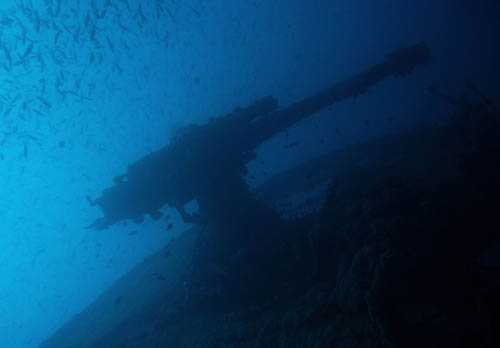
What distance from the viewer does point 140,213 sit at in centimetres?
1049

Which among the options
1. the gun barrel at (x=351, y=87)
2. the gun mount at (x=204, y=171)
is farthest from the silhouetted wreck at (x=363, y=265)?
the gun barrel at (x=351, y=87)

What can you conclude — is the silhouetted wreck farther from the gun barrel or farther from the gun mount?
the gun barrel

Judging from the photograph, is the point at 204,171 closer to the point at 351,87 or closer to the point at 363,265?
the point at 351,87

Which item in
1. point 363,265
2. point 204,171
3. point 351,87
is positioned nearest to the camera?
point 363,265

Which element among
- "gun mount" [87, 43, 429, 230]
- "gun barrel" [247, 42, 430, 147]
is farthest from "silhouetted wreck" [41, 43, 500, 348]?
"gun barrel" [247, 42, 430, 147]

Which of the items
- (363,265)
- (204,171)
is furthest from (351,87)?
(363,265)

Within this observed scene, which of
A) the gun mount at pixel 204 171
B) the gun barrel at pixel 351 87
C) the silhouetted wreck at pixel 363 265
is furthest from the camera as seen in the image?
the gun barrel at pixel 351 87

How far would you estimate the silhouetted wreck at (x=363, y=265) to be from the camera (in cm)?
355

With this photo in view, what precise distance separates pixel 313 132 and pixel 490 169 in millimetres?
84243

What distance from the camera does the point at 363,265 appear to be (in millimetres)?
4414

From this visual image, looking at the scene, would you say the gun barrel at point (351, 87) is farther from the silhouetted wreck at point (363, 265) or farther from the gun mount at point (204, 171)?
the silhouetted wreck at point (363, 265)

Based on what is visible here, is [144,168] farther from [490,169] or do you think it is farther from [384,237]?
[490,169]

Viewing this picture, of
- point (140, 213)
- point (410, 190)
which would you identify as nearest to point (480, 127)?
point (410, 190)

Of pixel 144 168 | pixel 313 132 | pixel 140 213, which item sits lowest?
pixel 313 132
